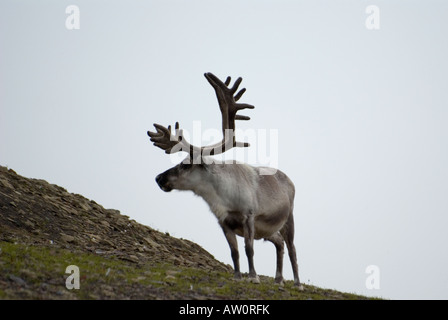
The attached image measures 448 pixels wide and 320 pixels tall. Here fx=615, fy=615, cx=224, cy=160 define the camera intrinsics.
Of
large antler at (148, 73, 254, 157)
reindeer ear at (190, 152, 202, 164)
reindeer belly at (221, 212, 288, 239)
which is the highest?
large antler at (148, 73, 254, 157)

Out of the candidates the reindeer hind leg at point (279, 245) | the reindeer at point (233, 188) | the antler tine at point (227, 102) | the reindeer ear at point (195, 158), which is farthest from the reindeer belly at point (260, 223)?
the antler tine at point (227, 102)

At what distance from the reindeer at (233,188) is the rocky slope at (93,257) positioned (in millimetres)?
1008

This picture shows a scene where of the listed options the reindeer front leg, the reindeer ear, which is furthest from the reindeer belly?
the reindeer ear

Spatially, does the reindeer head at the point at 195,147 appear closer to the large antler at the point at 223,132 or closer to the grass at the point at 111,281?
the large antler at the point at 223,132

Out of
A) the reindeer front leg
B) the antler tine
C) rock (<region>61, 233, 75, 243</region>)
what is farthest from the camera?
rock (<region>61, 233, 75, 243</region>)

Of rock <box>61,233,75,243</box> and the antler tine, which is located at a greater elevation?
the antler tine

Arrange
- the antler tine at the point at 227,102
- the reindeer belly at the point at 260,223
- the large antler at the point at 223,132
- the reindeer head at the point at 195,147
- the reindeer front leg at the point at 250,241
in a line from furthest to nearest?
the antler tine at the point at 227,102
the large antler at the point at 223,132
the reindeer head at the point at 195,147
the reindeer belly at the point at 260,223
the reindeer front leg at the point at 250,241

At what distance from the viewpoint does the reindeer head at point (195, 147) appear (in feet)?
46.0

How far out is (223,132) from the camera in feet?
49.4

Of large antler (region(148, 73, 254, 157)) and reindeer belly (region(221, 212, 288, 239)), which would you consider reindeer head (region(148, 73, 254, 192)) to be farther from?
reindeer belly (region(221, 212, 288, 239))

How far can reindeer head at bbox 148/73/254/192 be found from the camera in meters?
14.0

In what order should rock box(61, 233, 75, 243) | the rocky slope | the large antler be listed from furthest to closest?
rock box(61, 233, 75, 243) < the large antler < the rocky slope
